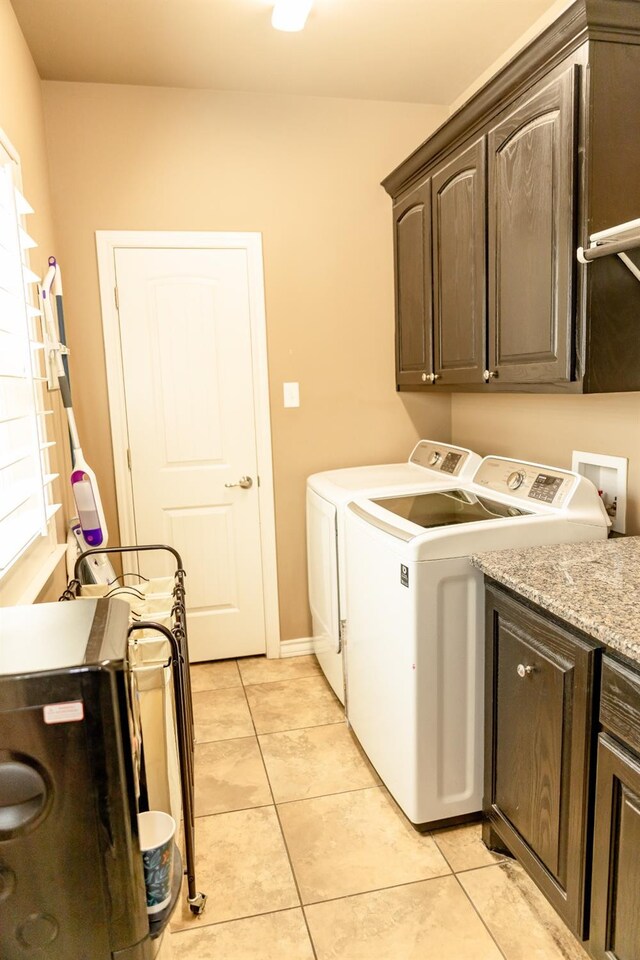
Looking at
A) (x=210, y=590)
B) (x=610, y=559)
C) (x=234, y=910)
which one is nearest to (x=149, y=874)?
(x=234, y=910)

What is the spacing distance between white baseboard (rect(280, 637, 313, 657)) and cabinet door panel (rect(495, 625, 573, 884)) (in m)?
1.61

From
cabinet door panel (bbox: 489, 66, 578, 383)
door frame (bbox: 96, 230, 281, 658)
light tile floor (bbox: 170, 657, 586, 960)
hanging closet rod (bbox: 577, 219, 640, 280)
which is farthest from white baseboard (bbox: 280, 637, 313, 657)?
hanging closet rod (bbox: 577, 219, 640, 280)

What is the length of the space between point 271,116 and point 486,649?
248cm

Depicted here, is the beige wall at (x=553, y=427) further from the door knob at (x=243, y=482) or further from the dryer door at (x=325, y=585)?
the door knob at (x=243, y=482)

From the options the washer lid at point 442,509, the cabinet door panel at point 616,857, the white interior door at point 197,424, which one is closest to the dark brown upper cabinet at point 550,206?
the washer lid at point 442,509

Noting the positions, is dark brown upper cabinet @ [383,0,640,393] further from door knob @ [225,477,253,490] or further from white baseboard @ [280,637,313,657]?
white baseboard @ [280,637,313,657]

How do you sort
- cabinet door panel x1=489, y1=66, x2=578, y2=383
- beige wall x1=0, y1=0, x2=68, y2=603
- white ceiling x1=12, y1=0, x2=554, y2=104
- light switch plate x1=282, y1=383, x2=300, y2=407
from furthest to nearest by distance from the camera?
1. light switch plate x1=282, y1=383, x2=300, y2=407
2. white ceiling x1=12, y1=0, x2=554, y2=104
3. beige wall x1=0, y1=0, x2=68, y2=603
4. cabinet door panel x1=489, y1=66, x2=578, y2=383

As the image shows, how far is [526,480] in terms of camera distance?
2.26 m

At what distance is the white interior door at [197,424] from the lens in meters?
2.96

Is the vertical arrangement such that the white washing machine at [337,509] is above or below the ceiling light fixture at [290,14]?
below

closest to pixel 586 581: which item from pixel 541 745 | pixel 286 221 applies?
pixel 541 745

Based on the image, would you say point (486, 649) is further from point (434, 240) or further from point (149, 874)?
point (434, 240)

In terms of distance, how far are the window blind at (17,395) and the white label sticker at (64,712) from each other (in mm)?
836

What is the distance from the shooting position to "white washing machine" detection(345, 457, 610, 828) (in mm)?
1856
